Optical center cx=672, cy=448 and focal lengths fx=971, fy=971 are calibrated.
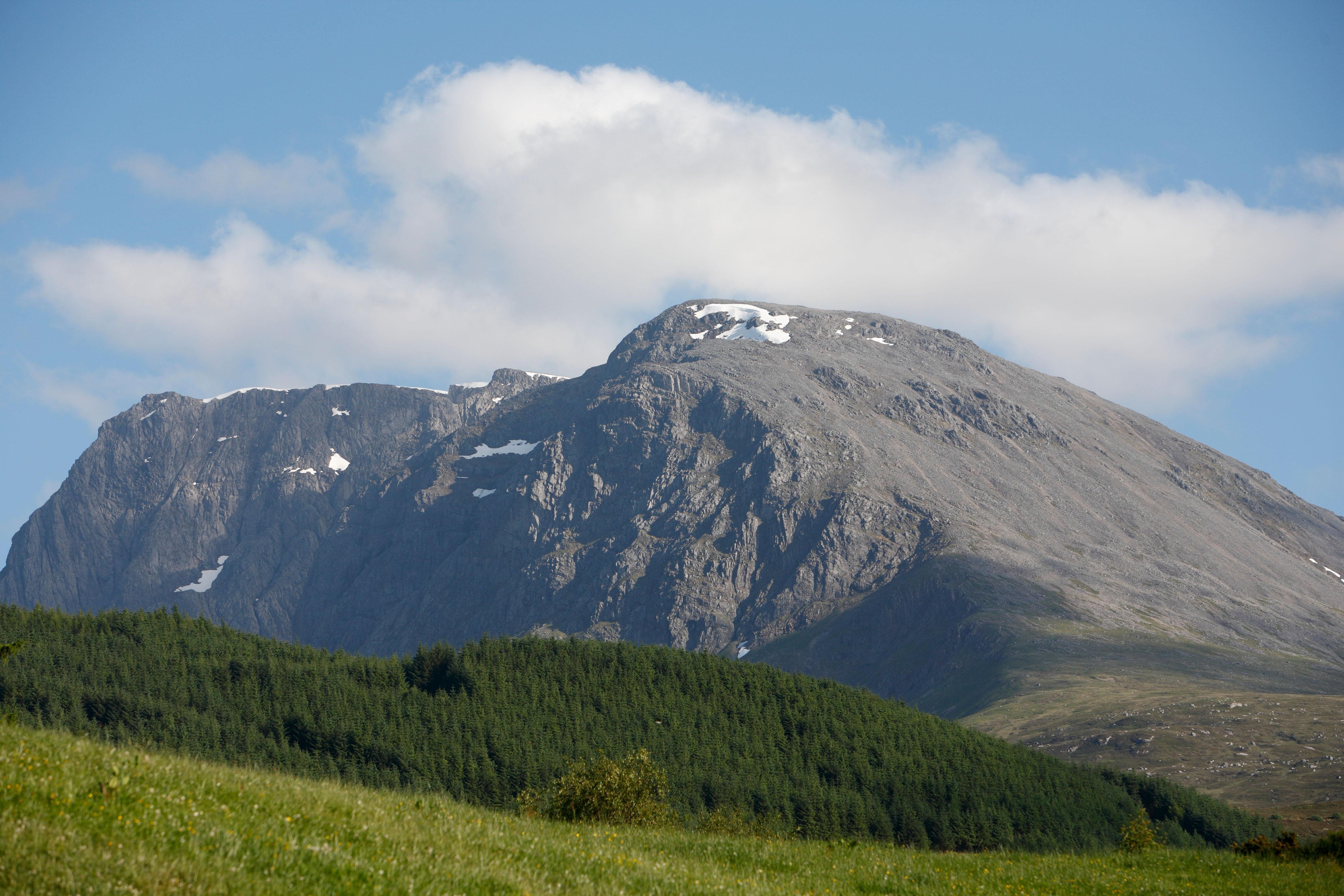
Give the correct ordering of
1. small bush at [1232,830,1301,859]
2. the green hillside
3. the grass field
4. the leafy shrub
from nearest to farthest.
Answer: the grass field
the leafy shrub
small bush at [1232,830,1301,859]
the green hillside

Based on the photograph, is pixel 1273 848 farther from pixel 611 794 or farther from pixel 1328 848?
pixel 611 794

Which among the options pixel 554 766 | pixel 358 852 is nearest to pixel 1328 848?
pixel 358 852

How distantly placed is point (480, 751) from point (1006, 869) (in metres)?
172

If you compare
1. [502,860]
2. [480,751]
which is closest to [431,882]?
[502,860]

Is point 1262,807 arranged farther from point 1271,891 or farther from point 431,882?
point 431,882

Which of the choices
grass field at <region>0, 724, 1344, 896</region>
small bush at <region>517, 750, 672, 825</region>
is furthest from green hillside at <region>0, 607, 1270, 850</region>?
grass field at <region>0, 724, 1344, 896</region>

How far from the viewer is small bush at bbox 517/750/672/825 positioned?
5638cm

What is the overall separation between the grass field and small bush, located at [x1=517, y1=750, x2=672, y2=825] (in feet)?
63.5

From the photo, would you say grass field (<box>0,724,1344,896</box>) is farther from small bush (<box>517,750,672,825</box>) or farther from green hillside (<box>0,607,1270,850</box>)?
green hillside (<box>0,607,1270,850</box>)

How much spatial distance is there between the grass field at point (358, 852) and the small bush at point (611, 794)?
19359mm

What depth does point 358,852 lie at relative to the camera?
56.7 ft

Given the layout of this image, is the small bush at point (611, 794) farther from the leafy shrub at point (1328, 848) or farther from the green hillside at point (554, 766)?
the green hillside at point (554, 766)

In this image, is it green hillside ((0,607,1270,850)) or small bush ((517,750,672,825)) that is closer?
small bush ((517,750,672,825))

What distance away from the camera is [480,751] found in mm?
187625
